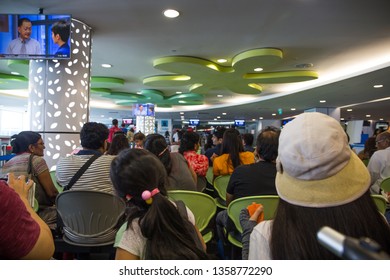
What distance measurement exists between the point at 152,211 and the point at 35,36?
11.2 ft

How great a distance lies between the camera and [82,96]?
13.1 ft

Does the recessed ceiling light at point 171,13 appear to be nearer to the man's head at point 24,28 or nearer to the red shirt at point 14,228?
the man's head at point 24,28

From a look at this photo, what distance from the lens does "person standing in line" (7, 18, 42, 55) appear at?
343 cm

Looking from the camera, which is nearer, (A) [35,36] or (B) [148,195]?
(B) [148,195]

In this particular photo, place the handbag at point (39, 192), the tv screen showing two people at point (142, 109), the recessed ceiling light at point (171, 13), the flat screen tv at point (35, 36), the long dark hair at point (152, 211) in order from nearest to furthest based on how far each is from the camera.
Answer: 1. the long dark hair at point (152, 211)
2. the handbag at point (39, 192)
3. the flat screen tv at point (35, 36)
4. the recessed ceiling light at point (171, 13)
5. the tv screen showing two people at point (142, 109)

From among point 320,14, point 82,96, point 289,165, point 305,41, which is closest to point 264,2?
point 320,14

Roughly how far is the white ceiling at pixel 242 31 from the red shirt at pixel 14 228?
126 inches

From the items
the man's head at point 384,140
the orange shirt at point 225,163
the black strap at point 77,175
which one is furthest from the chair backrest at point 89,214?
the man's head at point 384,140

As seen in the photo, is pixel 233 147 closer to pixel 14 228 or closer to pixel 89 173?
pixel 89 173

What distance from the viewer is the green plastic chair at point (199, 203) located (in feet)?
6.61

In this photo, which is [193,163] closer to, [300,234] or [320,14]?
[300,234]

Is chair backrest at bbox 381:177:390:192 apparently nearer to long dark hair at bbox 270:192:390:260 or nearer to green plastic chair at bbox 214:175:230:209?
green plastic chair at bbox 214:175:230:209

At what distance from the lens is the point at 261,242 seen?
83 centimetres

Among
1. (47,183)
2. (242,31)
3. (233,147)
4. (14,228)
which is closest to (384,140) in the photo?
(233,147)
